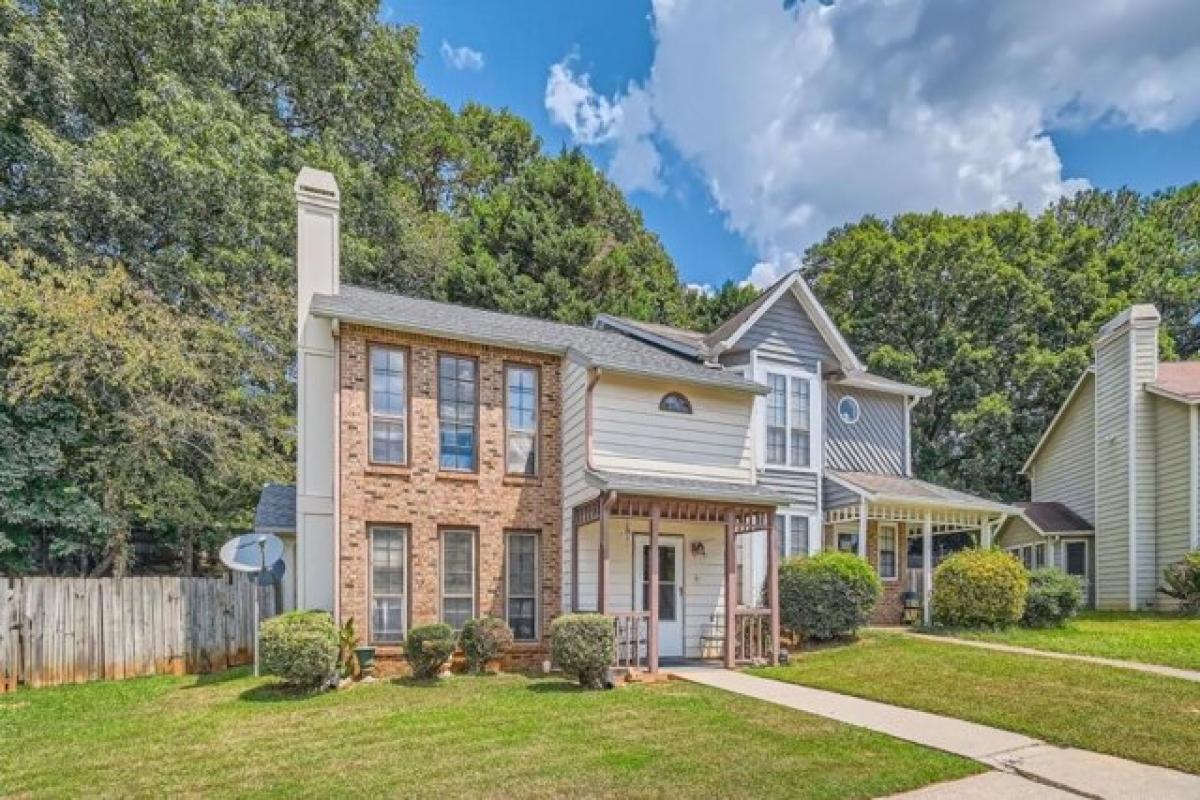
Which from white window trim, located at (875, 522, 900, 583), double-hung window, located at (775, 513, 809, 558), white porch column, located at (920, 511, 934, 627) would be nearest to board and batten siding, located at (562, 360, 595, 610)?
double-hung window, located at (775, 513, 809, 558)

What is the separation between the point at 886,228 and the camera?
35188mm

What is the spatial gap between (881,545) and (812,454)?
3.29m

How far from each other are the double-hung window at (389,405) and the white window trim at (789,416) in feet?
23.6

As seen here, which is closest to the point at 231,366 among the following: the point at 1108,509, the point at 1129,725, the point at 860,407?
the point at 860,407

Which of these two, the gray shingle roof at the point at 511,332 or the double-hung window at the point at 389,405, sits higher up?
the gray shingle roof at the point at 511,332

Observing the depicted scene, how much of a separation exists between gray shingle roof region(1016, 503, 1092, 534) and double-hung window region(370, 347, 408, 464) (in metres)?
17.5

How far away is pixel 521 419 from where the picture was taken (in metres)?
13.1

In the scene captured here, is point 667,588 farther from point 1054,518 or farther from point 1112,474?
point 1054,518

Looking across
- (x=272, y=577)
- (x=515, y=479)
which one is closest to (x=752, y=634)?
(x=515, y=479)

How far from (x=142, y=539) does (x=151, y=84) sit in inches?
489

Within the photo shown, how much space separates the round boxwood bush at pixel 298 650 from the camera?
9.74 meters

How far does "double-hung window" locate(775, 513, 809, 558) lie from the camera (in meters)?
16.1

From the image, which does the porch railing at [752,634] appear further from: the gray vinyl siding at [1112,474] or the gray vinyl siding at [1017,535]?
the gray vinyl siding at [1017,535]

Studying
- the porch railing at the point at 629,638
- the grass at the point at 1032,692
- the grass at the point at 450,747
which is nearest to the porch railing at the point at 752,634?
the grass at the point at 1032,692
